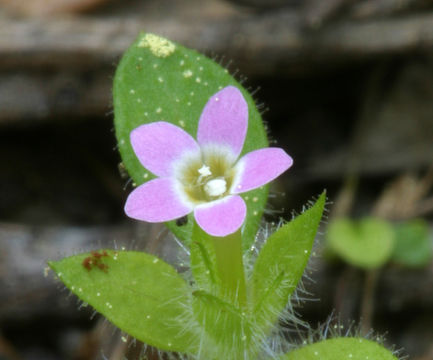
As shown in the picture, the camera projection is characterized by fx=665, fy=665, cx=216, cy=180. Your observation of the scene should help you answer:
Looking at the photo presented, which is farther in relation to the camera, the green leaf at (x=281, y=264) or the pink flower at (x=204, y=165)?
the green leaf at (x=281, y=264)

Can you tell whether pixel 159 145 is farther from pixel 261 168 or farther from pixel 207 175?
pixel 261 168

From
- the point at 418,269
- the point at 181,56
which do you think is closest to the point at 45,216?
the point at 181,56

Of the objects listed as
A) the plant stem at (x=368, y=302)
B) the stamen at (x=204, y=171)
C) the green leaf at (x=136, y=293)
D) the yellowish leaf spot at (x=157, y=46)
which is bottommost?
the plant stem at (x=368, y=302)

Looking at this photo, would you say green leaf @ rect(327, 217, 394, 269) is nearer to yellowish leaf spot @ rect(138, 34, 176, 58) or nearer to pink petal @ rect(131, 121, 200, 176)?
yellowish leaf spot @ rect(138, 34, 176, 58)

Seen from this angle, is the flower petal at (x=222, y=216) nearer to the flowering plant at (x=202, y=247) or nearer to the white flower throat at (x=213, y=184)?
the flowering plant at (x=202, y=247)

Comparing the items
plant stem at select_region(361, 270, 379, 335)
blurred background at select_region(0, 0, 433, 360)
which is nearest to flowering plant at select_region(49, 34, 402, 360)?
blurred background at select_region(0, 0, 433, 360)

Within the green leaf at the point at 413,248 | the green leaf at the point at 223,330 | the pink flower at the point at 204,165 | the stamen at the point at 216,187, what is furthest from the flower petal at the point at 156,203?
the green leaf at the point at 413,248
